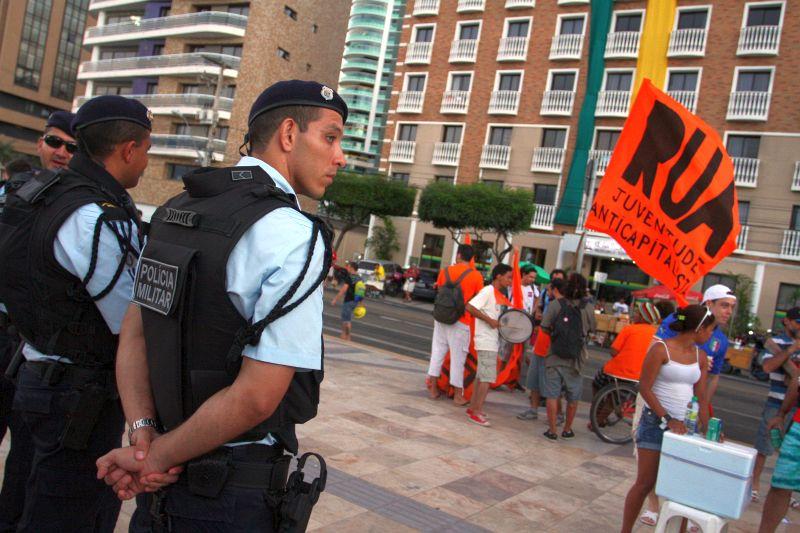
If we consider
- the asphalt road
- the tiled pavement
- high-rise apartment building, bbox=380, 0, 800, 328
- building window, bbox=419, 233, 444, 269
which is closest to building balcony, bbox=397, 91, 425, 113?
high-rise apartment building, bbox=380, 0, 800, 328

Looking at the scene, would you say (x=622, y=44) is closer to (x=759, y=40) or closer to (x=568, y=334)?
(x=759, y=40)

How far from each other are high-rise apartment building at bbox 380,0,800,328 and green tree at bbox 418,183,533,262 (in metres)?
2.16

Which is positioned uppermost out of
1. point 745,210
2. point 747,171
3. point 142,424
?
point 747,171

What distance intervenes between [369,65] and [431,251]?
64332mm

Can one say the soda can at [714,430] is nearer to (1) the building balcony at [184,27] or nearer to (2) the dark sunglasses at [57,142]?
(2) the dark sunglasses at [57,142]

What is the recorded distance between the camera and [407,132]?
3622cm

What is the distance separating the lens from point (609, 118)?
2923cm

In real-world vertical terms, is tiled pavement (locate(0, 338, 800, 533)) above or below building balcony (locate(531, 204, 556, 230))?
below

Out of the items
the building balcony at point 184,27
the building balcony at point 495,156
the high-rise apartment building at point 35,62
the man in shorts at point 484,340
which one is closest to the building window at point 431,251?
the building balcony at point 495,156

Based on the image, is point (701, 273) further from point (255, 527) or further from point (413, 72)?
point (413, 72)

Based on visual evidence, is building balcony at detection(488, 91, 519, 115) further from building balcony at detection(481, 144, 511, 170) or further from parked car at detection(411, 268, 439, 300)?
parked car at detection(411, 268, 439, 300)

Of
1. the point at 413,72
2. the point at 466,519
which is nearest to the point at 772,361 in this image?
the point at 466,519

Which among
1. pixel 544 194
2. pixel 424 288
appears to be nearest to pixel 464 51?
pixel 544 194

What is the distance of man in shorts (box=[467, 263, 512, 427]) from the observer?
6.83m
